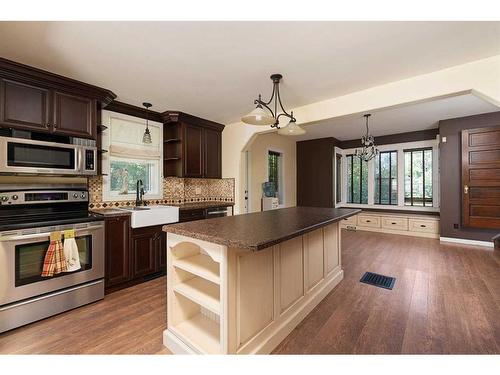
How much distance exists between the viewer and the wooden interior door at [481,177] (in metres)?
3.90

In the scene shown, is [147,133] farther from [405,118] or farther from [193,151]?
[405,118]

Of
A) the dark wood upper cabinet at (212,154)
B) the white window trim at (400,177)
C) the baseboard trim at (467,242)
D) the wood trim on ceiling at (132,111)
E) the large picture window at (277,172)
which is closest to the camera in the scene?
the wood trim on ceiling at (132,111)

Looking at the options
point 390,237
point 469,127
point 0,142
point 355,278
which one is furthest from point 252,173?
point 469,127

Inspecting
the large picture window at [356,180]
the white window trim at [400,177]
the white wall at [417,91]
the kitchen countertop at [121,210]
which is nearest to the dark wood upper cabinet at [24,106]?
the kitchen countertop at [121,210]

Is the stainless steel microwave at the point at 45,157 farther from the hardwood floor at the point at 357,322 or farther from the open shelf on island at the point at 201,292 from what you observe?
the open shelf on island at the point at 201,292

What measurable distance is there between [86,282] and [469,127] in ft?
21.3

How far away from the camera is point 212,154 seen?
4215 mm

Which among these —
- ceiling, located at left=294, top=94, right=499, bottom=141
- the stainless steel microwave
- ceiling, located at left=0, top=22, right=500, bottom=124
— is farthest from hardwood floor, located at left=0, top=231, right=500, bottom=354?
ceiling, located at left=0, top=22, right=500, bottom=124

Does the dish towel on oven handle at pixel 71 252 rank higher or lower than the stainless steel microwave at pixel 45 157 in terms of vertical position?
lower

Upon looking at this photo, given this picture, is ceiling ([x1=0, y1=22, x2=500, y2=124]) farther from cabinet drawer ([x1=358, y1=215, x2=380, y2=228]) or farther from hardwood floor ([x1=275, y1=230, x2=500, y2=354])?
cabinet drawer ([x1=358, y1=215, x2=380, y2=228])

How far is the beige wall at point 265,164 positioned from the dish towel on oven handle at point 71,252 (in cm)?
293

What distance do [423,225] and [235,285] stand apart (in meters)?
5.40

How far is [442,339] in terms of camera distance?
1.76 metres

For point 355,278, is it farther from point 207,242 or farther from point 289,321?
point 207,242
